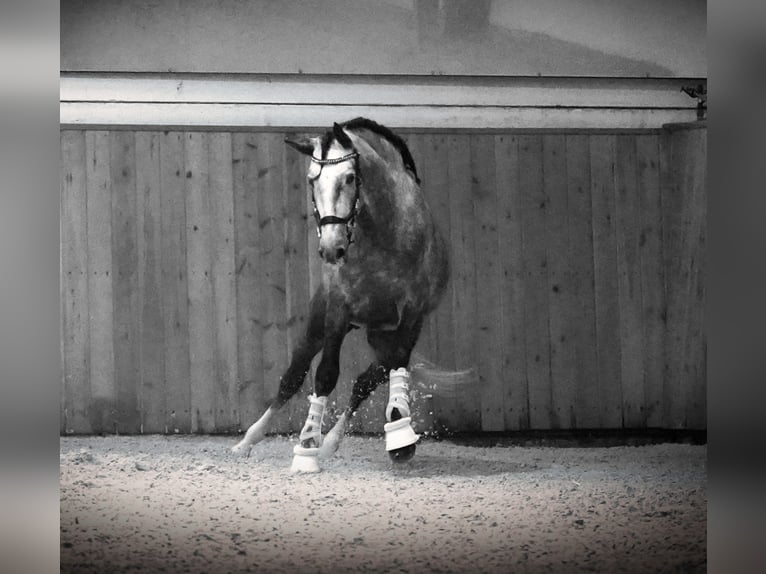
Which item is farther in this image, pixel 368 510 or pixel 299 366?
pixel 299 366

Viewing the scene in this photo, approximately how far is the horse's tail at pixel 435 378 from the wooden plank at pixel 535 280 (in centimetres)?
28

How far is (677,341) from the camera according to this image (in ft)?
11.6

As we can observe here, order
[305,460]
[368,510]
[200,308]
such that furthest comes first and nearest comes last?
Result: [200,308] → [305,460] → [368,510]

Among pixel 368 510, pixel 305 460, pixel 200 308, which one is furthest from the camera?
pixel 200 308

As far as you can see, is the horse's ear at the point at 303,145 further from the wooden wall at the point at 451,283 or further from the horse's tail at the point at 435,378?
the horse's tail at the point at 435,378

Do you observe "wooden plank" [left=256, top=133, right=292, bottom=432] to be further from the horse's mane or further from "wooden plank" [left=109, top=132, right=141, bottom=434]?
"wooden plank" [left=109, top=132, right=141, bottom=434]

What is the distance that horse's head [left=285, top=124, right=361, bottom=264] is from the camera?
3346 millimetres

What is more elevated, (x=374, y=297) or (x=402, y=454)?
(x=374, y=297)

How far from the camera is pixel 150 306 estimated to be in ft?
11.3

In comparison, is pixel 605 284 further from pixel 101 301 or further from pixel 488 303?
pixel 101 301

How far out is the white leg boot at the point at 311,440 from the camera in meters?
3.36

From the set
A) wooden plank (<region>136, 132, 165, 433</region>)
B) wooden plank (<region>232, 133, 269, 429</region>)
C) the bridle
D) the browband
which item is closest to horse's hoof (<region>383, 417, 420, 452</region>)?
wooden plank (<region>232, 133, 269, 429</region>)

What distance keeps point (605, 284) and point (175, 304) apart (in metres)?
1.62

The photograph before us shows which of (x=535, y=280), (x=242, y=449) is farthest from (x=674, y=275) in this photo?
(x=242, y=449)
